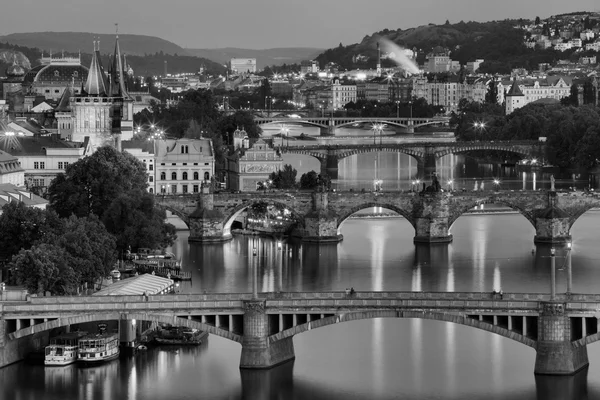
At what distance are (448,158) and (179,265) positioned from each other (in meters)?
53.2

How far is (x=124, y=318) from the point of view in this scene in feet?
127

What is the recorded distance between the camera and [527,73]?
18050 centimetres

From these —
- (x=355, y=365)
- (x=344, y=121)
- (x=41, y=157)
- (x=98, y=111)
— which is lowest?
(x=355, y=365)

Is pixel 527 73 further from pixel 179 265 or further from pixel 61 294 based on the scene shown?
pixel 61 294

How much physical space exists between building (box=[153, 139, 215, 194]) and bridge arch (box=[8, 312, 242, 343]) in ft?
109

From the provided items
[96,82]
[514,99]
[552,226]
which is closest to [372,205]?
[552,226]

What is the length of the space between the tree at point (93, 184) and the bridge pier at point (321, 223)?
19.8 ft

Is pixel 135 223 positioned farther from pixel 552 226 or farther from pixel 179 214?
pixel 552 226

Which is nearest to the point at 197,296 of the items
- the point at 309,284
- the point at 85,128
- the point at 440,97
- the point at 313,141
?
the point at 309,284

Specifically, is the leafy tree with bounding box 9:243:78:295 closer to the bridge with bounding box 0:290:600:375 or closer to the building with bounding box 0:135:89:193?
the bridge with bounding box 0:290:600:375

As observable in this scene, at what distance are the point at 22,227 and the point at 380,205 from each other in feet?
61.7

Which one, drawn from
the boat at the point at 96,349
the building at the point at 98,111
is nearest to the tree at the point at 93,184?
the building at the point at 98,111

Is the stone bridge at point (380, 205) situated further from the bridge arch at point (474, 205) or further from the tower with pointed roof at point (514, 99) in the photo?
the tower with pointed roof at point (514, 99)

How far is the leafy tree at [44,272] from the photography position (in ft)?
140
